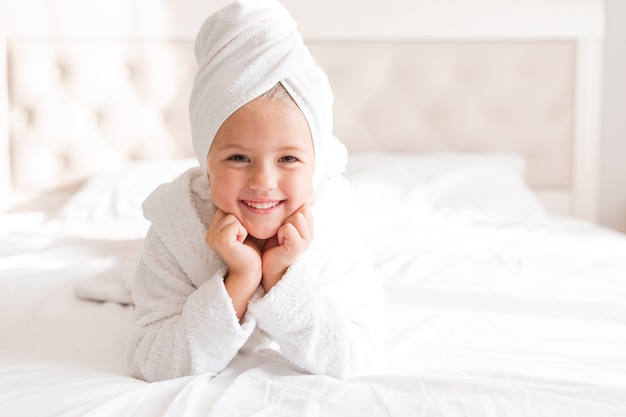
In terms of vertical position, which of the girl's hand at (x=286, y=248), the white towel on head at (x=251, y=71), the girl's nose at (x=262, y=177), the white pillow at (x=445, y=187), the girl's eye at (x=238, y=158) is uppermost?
the white towel on head at (x=251, y=71)

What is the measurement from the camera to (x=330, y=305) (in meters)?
1.07

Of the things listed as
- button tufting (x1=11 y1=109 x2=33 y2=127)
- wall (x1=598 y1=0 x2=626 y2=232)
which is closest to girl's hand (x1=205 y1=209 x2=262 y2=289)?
button tufting (x1=11 y1=109 x2=33 y2=127)

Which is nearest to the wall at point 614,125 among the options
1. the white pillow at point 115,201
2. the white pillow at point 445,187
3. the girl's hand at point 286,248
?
the white pillow at point 445,187

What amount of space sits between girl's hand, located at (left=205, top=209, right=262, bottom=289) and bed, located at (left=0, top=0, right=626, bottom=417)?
8.2 inches

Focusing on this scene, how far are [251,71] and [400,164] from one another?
176cm

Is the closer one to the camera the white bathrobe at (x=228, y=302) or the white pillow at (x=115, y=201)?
the white bathrobe at (x=228, y=302)

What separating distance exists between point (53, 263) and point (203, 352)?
39.3 inches

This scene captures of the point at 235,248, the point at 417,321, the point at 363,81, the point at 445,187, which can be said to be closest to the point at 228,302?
the point at 235,248

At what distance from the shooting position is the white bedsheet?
91 cm

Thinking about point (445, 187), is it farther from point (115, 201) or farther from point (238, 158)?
point (238, 158)

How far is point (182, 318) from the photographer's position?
103 centimetres

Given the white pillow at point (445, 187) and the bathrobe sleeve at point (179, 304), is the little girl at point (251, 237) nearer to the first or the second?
the bathrobe sleeve at point (179, 304)

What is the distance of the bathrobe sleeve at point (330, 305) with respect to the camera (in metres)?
1.01

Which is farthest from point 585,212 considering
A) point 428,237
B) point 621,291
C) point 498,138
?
point 621,291
